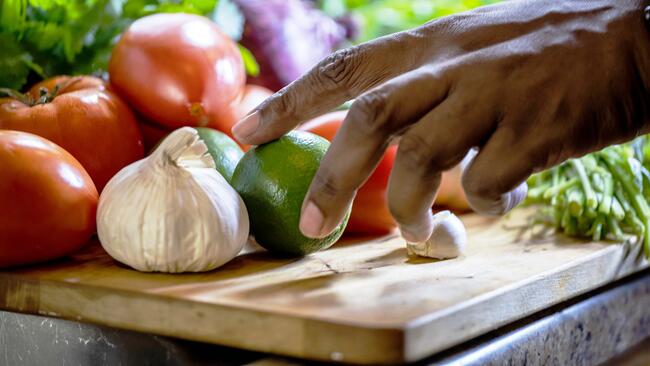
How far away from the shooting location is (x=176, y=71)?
1220 millimetres

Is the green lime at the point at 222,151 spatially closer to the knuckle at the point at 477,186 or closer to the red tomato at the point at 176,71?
the red tomato at the point at 176,71

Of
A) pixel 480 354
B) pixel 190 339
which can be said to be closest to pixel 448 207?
pixel 480 354

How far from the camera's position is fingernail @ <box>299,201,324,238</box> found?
35.5 inches

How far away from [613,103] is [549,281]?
208 millimetres

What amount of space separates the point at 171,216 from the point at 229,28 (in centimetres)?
76

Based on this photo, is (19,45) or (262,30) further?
(262,30)

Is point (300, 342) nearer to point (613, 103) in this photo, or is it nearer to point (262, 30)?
point (613, 103)

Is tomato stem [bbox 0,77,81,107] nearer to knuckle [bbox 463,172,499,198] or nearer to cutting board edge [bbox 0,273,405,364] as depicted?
cutting board edge [bbox 0,273,405,364]

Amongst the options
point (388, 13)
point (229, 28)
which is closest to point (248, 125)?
point (229, 28)

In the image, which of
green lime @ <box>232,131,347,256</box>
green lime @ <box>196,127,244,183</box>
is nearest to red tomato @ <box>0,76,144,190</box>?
green lime @ <box>196,127,244,183</box>

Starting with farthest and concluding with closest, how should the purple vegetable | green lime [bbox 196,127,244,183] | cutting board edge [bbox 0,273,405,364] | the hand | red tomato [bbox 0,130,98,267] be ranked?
the purple vegetable < green lime [bbox 196,127,244,183] < red tomato [bbox 0,130,98,267] < the hand < cutting board edge [bbox 0,273,405,364]

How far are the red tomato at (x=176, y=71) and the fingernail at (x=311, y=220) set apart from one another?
1.25 ft

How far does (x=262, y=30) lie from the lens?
5.60 feet

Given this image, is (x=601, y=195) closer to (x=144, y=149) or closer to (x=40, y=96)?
(x=144, y=149)
